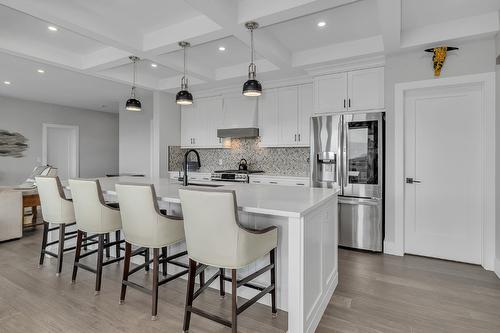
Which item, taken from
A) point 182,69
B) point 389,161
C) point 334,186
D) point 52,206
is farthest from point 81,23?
point 389,161

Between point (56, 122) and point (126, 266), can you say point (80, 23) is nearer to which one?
point (126, 266)

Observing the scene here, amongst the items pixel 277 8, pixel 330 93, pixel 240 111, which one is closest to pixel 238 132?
pixel 240 111

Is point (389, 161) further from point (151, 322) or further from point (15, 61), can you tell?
point (15, 61)

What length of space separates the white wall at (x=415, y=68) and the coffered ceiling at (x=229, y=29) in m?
0.21

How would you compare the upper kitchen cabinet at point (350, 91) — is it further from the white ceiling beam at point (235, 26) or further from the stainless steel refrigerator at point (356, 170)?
the white ceiling beam at point (235, 26)

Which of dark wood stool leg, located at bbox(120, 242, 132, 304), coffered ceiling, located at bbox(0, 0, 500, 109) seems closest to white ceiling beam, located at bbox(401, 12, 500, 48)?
coffered ceiling, located at bbox(0, 0, 500, 109)

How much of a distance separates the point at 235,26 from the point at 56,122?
6.73 metres

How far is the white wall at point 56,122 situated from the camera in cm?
674

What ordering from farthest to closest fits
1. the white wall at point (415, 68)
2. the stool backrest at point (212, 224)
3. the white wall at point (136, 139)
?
the white wall at point (136, 139)
the white wall at point (415, 68)
the stool backrest at point (212, 224)

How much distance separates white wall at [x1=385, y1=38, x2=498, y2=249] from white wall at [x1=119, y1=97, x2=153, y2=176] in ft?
17.1

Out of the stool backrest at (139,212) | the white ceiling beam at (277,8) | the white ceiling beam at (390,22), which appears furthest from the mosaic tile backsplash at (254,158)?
the stool backrest at (139,212)

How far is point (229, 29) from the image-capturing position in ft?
9.66

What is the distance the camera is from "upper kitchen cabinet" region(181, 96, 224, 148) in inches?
226

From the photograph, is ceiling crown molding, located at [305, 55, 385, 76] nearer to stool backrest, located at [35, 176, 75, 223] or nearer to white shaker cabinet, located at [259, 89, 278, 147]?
white shaker cabinet, located at [259, 89, 278, 147]
